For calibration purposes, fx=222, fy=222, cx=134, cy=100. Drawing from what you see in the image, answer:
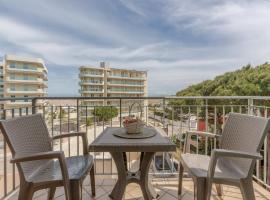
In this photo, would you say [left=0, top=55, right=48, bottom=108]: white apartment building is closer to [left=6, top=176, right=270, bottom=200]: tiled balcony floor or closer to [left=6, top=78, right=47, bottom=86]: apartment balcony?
[left=6, top=78, right=47, bottom=86]: apartment balcony

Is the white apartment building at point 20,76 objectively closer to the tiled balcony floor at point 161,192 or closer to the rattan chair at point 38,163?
the tiled balcony floor at point 161,192

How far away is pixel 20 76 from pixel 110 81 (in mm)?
19479

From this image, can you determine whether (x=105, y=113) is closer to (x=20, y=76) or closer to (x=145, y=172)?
(x=145, y=172)

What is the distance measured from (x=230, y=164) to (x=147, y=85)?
58.0 m

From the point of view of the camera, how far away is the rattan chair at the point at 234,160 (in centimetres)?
170

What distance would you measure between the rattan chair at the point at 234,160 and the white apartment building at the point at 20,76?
1847 inches

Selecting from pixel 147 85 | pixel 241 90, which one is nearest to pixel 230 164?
pixel 241 90

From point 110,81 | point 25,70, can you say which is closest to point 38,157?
point 25,70

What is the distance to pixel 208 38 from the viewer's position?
14969 mm

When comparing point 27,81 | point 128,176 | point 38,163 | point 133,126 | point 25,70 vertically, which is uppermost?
point 25,70

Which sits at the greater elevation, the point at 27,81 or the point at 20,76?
the point at 20,76

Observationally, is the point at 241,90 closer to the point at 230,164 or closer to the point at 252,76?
the point at 252,76

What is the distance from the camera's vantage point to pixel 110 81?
177 feet

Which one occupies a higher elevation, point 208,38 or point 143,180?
point 208,38
